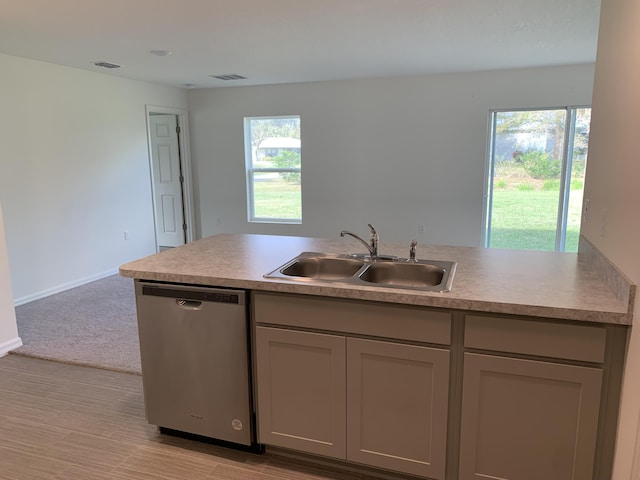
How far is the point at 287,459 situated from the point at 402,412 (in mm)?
673

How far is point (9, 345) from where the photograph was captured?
3.40 meters

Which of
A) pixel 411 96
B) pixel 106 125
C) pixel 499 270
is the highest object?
pixel 411 96

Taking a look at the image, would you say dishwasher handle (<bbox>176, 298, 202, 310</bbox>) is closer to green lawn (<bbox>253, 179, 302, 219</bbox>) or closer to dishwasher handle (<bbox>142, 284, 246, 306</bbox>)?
dishwasher handle (<bbox>142, 284, 246, 306</bbox>)

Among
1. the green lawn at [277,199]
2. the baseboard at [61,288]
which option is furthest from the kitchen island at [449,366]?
the green lawn at [277,199]

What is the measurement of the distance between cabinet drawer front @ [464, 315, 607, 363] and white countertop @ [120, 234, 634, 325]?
6cm

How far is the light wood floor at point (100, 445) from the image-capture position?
2111 millimetres

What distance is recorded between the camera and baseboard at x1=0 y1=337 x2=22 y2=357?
11.0 feet

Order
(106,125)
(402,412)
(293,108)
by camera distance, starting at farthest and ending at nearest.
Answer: (293,108) < (106,125) < (402,412)

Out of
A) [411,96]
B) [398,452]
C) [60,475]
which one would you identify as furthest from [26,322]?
[411,96]

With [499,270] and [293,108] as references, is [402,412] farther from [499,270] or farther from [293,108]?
[293,108]

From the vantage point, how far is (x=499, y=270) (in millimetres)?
2080

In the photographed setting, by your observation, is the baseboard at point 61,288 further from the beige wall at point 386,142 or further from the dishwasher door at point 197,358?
the dishwasher door at point 197,358

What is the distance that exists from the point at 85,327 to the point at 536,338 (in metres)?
3.57

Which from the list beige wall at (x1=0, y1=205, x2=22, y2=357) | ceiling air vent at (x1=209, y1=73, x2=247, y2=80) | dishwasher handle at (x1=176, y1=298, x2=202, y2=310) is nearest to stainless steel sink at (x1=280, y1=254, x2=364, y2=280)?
dishwasher handle at (x1=176, y1=298, x2=202, y2=310)
